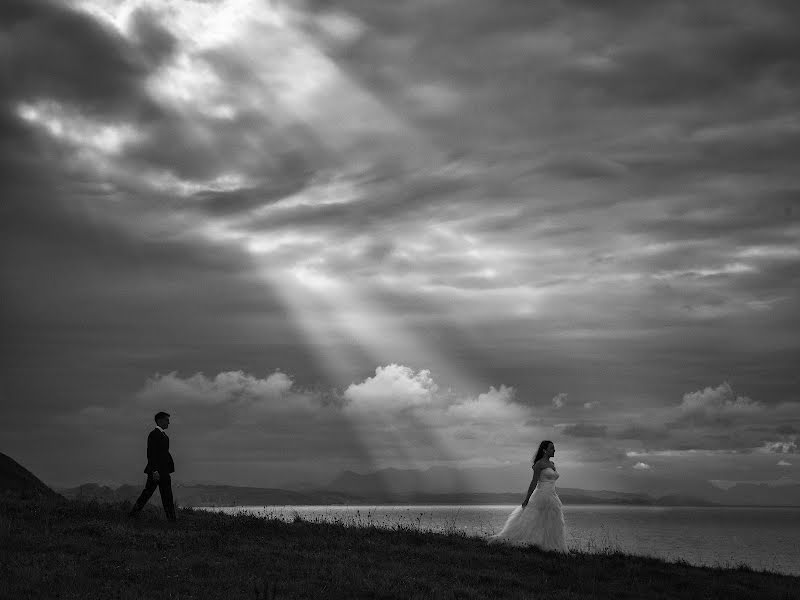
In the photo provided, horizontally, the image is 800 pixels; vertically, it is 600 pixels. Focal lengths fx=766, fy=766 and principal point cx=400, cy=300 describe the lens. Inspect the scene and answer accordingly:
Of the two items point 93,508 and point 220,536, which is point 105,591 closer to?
point 220,536

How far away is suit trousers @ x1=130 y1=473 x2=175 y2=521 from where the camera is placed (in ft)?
73.2

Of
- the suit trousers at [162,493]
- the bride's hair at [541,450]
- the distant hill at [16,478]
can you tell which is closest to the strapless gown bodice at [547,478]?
the bride's hair at [541,450]

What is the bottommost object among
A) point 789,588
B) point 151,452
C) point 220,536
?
point 789,588

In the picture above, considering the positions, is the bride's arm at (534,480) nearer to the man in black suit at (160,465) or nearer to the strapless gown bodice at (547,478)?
the strapless gown bodice at (547,478)

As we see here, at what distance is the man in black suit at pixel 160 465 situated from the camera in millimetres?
22609

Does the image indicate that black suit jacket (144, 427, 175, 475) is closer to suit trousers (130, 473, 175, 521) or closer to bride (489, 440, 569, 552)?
suit trousers (130, 473, 175, 521)

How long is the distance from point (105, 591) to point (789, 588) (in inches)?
687

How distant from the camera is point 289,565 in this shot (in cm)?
1678

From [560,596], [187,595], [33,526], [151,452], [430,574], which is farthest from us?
[151,452]

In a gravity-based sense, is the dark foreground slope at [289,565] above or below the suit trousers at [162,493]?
below

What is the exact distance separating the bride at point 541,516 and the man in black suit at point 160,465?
9.78m

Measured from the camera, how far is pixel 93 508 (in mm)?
23469

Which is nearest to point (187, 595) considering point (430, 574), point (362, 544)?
point (430, 574)

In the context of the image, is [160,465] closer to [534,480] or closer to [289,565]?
[289,565]
